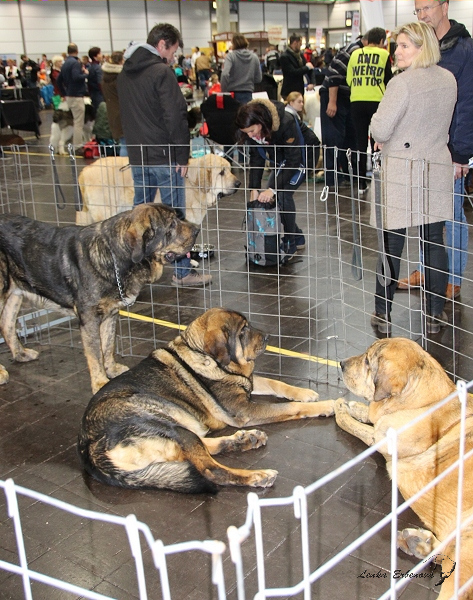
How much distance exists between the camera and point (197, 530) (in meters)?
3.03

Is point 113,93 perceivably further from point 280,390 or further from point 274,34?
point 274,34

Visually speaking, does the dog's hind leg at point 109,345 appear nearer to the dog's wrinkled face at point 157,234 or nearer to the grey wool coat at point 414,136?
the dog's wrinkled face at point 157,234

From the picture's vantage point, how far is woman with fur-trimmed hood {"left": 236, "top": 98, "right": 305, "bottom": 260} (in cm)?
633

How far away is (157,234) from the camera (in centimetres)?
439

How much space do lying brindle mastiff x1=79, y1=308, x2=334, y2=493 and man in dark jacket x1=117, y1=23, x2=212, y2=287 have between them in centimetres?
212

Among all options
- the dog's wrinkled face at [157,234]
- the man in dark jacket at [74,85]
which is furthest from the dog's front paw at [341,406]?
the man in dark jacket at [74,85]

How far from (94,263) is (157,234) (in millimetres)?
471

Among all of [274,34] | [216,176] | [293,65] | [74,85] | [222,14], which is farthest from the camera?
[222,14]

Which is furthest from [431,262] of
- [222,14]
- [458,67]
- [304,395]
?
[222,14]

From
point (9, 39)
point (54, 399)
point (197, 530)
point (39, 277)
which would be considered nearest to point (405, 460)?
point (197, 530)

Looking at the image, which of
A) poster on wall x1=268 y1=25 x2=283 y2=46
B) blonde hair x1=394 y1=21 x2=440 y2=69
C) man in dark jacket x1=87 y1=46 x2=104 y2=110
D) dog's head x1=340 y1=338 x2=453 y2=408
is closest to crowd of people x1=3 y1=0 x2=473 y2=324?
blonde hair x1=394 y1=21 x2=440 y2=69

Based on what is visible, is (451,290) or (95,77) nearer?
(451,290)

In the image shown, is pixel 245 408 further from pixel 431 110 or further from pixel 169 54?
pixel 169 54

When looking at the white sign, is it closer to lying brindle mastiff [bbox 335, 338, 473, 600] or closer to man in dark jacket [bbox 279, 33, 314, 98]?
man in dark jacket [bbox 279, 33, 314, 98]
